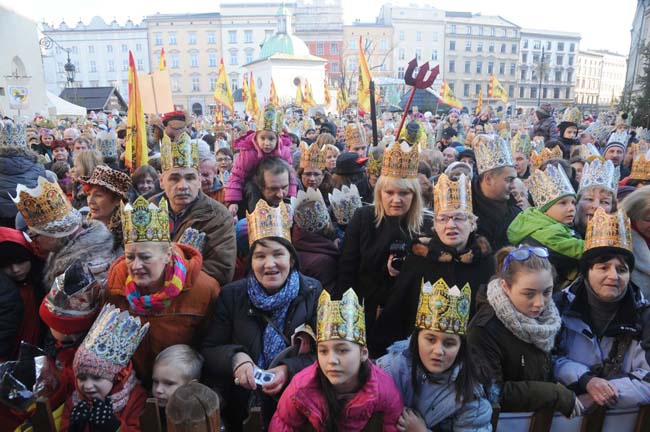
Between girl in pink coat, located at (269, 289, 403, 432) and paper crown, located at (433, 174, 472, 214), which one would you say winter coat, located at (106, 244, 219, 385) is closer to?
girl in pink coat, located at (269, 289, 403, 432)

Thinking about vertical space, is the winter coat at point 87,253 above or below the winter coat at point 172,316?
above

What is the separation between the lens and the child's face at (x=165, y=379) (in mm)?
2389

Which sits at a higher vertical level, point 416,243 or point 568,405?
point 416,243

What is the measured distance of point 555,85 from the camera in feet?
276

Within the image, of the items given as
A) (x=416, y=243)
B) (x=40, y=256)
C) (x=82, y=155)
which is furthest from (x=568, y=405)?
(x=82, y=155)

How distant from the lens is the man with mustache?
3.24 m

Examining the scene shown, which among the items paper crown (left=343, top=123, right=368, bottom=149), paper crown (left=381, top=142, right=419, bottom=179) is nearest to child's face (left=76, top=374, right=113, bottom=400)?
paper crown (left=381, top=142, right=419, bottom=179)

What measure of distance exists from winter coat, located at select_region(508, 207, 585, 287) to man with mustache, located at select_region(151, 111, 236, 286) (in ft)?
7.43

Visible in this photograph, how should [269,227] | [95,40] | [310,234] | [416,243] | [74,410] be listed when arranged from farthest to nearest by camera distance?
[95,40], [310,234], [416,243], [269,227], [74,410]

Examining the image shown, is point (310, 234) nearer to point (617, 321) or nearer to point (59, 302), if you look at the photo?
point (59, 302)

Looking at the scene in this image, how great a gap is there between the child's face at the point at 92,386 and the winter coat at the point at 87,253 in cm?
66

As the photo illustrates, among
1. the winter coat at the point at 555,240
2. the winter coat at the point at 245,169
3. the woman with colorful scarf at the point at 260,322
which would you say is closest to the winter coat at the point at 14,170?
the winter coat at the point at 245,169

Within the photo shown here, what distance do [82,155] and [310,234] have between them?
11.9ft

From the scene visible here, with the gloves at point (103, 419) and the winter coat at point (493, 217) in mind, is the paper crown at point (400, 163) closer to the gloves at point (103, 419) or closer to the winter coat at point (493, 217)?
the winter coat at point (493, 217)
